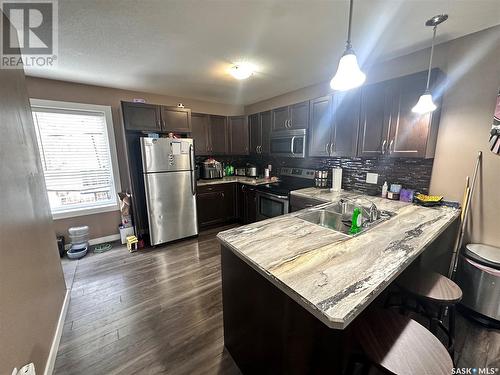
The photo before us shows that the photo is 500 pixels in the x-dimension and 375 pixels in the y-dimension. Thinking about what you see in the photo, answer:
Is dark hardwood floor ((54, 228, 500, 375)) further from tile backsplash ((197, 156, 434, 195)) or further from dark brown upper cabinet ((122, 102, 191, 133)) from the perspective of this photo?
dark brown upper cabinet ((122, 102, 191, 133))

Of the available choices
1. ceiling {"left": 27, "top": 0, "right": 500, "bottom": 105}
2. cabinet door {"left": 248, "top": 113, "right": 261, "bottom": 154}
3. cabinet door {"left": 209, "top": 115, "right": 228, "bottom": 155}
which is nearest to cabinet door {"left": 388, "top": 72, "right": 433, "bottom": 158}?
ceiling {"left": 27, "top": 0, "right": 500, "bottom": 105}

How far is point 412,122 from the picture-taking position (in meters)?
2.00

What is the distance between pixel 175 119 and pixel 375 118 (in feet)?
9.46

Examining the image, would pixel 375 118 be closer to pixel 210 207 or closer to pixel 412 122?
pixel 412 122

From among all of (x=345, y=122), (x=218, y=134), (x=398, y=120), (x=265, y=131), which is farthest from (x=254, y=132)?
(x=398, y=120)

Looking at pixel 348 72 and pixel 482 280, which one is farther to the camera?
pixel 482 280

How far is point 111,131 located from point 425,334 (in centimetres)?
414

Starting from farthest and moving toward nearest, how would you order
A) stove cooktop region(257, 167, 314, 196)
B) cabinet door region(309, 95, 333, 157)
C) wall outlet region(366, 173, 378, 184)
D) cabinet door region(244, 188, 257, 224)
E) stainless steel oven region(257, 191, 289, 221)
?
cabinet door region(244, 188, 257, 224)
stove cooktop region(257, 167, 314, 196)
stainless steel oven region(257, 191, 289, 221)
cabinet door region(309, 95, 333, 157)
wall outlet region(366, 173, 378, 184)

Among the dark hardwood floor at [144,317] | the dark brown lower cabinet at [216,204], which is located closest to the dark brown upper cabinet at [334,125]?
the dark brown lower cabinet at [216,204]

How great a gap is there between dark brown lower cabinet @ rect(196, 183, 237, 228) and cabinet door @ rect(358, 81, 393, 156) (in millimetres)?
2370

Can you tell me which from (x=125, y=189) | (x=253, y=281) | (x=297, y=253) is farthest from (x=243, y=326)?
(x=125, y=189)

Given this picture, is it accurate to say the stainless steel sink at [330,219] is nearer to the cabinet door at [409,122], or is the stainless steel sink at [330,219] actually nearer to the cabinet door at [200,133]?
the cabinet door at [409,122]

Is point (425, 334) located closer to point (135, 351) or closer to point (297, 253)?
point (297, 253)

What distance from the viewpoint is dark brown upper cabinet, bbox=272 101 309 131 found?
299cm
